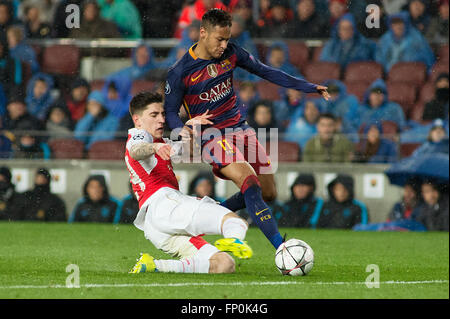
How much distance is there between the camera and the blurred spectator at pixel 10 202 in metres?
12.3

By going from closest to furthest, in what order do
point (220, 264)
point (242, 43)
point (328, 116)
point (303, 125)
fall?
point (220, 264) → point (328, 116) → point (303, 125) → point (242, 43)

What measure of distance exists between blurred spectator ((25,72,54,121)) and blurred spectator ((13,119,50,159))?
1.14ft

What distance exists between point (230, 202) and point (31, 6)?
9.17 meters

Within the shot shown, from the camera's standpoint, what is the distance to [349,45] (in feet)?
44.3

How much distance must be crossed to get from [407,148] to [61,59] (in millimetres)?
5773

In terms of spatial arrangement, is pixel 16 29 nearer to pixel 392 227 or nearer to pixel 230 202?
pixel 392 227

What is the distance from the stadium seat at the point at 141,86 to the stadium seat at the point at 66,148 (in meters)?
1.15

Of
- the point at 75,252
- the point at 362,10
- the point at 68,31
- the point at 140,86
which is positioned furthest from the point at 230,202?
the point at 68,31

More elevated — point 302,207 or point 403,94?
point 403,94

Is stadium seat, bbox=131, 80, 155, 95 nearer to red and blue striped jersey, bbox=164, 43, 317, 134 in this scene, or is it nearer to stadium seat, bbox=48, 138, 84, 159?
stadium seat, bbox=48, 138, 84, 159


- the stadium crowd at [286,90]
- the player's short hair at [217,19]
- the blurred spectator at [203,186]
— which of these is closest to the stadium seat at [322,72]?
the stadium crowd at [286,90]

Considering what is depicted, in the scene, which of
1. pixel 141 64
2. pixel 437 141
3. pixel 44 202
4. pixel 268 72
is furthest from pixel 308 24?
pixel 268 72

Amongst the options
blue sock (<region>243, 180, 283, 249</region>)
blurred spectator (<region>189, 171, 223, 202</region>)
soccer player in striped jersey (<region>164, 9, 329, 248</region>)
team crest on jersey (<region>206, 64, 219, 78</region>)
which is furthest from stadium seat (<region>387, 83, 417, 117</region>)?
blue sock (<region>243, 180, 283, 249</region>)

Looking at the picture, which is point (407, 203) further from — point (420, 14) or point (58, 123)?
point (58, 123)
